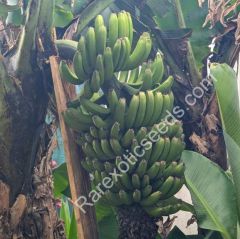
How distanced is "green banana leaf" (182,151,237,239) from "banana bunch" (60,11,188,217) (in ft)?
0.20

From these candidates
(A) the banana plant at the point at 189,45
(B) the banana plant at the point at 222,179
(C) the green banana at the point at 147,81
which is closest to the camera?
(B) the banana plant at the point at 222,179

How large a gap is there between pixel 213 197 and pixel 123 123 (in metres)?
0.34

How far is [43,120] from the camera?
1.41 metres

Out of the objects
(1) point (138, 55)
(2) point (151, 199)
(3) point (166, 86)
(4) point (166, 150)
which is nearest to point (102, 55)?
(1) point (138, 55)

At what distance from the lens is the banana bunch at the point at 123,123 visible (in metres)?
1.31

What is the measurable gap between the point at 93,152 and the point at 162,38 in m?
0.46

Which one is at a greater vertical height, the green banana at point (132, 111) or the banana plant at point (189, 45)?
the banana plant at point (189, 45)

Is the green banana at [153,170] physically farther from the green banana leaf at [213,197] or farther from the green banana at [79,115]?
the green banana at [79,115]

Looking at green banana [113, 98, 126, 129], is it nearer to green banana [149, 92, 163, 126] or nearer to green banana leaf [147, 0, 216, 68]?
green banana [149, 92, 163, 126]

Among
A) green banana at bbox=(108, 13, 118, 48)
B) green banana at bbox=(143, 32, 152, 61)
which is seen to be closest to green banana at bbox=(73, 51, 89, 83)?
green banana at bbox=(108, 13, 118, 48)

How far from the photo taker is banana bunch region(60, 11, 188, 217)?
131cm

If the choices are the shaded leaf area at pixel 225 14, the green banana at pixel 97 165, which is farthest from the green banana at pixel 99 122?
the shaded leaf area at pixel 225 14

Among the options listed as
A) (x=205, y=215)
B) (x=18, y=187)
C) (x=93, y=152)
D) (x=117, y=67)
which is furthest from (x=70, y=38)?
(x=205, y=215)

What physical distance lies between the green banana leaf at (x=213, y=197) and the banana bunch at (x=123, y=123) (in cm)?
6
